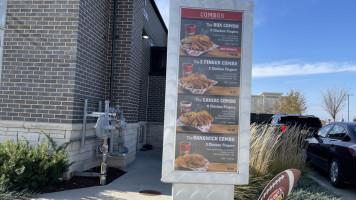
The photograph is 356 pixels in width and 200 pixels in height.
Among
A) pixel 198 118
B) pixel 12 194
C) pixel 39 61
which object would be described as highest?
pixel 39 61

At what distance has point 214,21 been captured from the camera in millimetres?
3922

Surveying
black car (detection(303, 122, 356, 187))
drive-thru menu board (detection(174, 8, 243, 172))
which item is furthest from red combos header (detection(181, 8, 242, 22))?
black car (detection(303, 122, 356, 187))

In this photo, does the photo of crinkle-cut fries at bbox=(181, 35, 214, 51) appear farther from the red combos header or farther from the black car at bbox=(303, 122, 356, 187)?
the black car at bbox=(303, 122, 356, 187)

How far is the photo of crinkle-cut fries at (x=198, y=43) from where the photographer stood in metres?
3.87

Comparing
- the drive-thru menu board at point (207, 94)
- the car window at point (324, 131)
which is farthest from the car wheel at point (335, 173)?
the drive-thru menu board at point (207, 94)

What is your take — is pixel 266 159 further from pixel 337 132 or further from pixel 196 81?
pixel 337 132

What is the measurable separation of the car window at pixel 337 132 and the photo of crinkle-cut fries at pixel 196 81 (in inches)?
183

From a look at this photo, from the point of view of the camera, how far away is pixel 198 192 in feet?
12.8

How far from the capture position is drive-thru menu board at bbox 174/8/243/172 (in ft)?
12.5

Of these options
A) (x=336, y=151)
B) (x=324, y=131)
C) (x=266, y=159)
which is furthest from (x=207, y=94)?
(x=324, y=131)

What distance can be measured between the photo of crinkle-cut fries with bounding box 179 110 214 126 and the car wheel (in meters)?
4.24

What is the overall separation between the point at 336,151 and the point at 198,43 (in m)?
4.80

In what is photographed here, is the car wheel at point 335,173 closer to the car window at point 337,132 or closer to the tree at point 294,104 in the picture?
the car window at point 337,132

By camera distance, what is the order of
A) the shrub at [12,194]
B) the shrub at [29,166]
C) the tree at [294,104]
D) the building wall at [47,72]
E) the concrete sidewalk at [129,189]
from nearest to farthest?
1. the shrub at [12,194]
2. the shrub at [29,166]
3. the concrete sidewalk at [129,189]
4. the building wall at [47,72]
5. the tree at [294,104]
